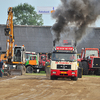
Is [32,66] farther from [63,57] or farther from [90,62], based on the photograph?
[63,57]

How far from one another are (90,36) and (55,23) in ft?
58.7

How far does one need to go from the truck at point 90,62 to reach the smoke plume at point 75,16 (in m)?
2.10

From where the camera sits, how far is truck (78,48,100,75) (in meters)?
29.1

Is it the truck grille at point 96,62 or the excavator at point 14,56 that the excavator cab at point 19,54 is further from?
the truck grille at point 96,62

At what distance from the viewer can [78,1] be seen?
27250 millimetres

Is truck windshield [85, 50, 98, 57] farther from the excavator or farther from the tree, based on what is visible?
the tree

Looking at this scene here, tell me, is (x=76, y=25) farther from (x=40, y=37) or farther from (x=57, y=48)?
(x=40, y=37)

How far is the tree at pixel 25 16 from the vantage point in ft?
283

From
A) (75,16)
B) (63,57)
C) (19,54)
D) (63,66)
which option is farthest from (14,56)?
(63,66)

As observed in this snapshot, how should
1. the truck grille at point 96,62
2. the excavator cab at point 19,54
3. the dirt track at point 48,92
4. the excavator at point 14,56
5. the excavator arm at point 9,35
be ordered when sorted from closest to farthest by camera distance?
the dirt track at point 48,92
the truck grille at point 96,62
the excavator at point 14,56
the excavator cab at point 19,54
the excavator arm at point 9,35

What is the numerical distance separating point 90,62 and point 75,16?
5161mm

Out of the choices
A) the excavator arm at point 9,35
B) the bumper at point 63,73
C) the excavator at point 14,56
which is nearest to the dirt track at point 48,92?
the bumper at point 63,73

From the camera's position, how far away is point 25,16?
88.9 meters

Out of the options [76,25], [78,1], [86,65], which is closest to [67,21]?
[76,25]
